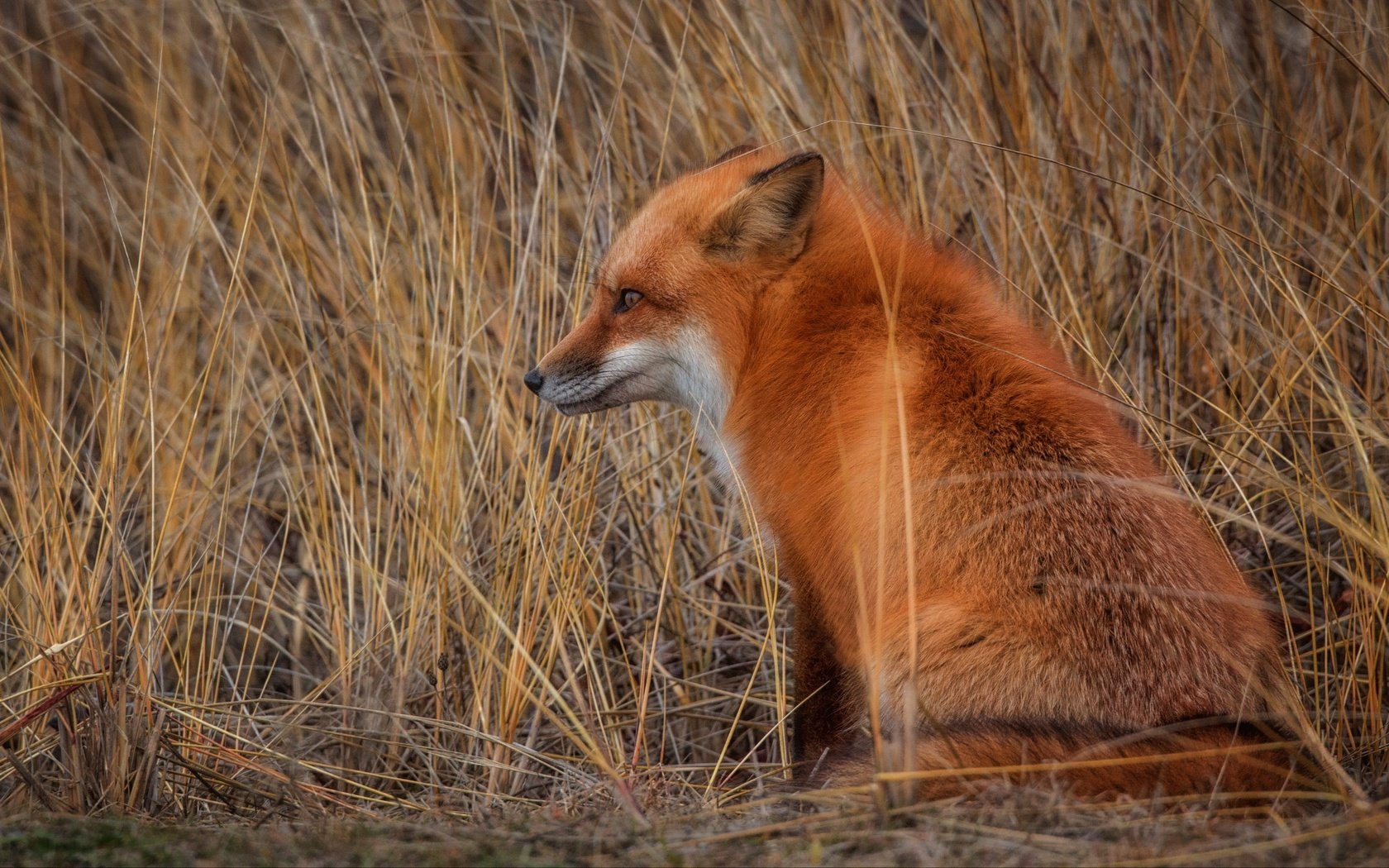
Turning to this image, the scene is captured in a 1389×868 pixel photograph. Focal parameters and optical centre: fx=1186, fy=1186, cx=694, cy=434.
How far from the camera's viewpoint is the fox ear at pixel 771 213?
8.72ft

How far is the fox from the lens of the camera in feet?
6.73

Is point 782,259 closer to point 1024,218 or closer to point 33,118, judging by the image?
point 1024,218

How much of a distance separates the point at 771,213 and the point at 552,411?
1.19 meters

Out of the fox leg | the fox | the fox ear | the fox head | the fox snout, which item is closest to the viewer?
the fox

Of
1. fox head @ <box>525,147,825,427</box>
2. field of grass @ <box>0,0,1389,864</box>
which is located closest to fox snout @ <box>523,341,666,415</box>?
fox head @ <box>525,147,825,427</box>

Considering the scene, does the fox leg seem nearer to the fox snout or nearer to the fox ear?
the fox snout

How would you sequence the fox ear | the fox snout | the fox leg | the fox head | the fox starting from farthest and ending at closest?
the fox snout, the fox head, the fox ear, the fox leg, the fox

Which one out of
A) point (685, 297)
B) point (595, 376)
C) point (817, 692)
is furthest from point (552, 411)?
point (817, 692)

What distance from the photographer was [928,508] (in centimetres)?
229

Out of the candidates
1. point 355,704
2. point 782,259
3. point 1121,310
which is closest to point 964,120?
point 1121,310

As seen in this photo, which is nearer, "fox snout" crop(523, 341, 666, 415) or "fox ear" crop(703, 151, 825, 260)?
"fox ear" crop(703, 151, 825, 260)

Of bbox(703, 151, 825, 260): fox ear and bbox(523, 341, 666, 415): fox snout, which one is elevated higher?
bbox(703, 151, 825, 260): fox ear

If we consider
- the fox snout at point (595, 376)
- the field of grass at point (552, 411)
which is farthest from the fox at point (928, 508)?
the field of grass at point (552, 411)

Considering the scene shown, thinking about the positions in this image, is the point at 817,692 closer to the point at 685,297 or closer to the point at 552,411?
the point at 685,297
